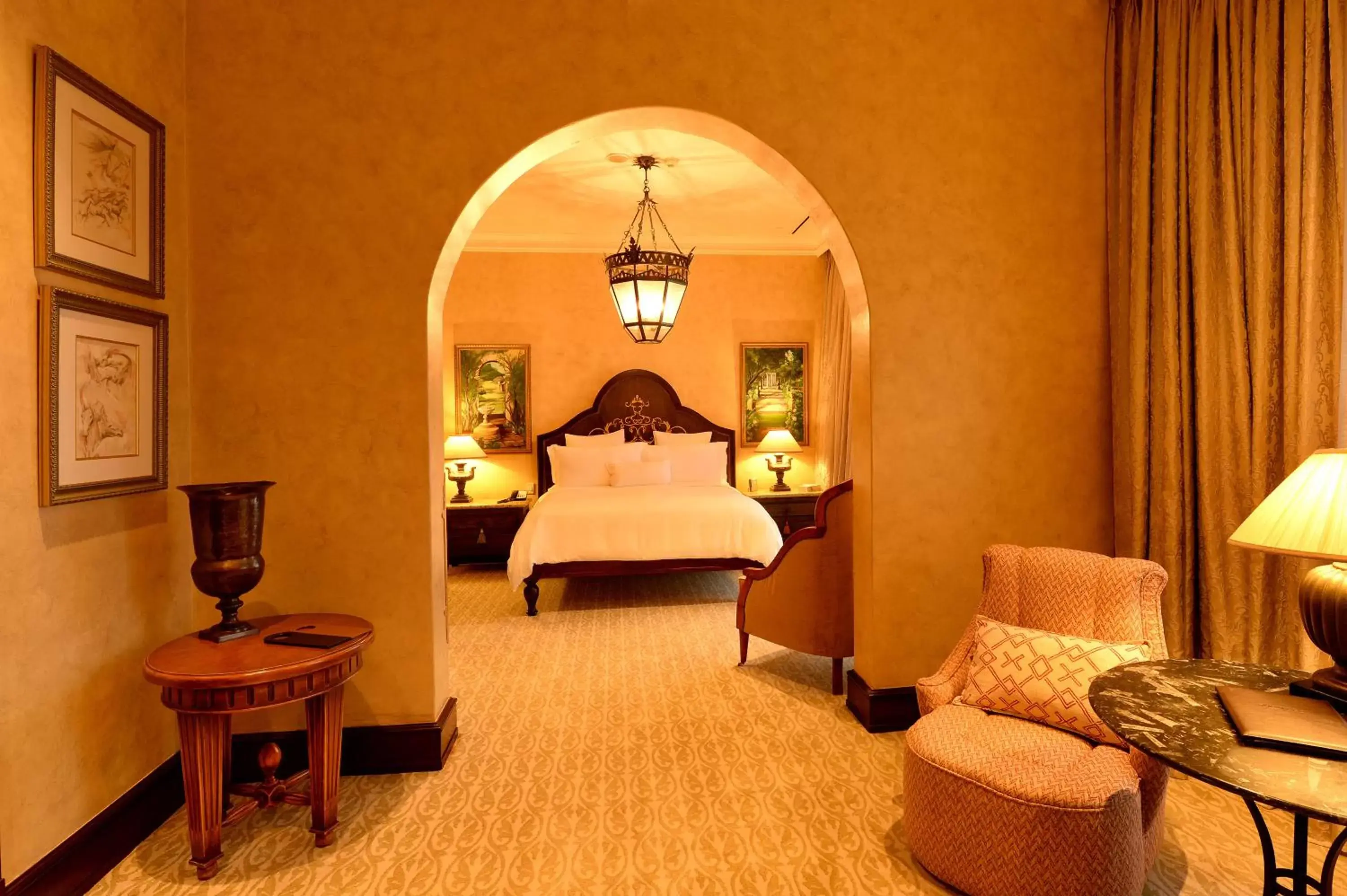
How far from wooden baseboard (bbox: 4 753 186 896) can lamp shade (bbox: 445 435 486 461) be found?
4.33 meters

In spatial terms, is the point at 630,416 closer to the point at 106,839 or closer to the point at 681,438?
the point at 681,438

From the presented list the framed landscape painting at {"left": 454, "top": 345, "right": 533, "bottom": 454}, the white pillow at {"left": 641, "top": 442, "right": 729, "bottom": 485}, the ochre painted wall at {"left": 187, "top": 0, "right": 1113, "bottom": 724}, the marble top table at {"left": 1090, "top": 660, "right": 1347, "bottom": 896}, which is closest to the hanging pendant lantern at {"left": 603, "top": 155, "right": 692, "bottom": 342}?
the ochre painted wall at {"left": 187, "top": 0, "right": 1113, "bottom": 724}

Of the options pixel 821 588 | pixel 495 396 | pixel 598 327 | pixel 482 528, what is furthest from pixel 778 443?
pixel 821 588

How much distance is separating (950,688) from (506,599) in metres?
3.99

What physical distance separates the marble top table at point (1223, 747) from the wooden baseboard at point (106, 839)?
9.63 feet

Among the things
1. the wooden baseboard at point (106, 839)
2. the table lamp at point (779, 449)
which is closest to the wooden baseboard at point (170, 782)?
the wooden baseboard at point (106, 839)

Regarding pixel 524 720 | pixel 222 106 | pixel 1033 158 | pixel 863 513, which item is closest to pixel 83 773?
pixel 524 720

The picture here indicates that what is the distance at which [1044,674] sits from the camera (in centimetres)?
212

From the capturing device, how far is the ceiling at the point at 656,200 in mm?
4832

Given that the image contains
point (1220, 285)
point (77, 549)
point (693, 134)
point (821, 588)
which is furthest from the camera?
point (821, 588)

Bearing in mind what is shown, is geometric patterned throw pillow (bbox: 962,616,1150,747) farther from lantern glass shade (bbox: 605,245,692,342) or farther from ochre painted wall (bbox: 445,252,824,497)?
ochre painted wall (bbox: 445,252,824,497)

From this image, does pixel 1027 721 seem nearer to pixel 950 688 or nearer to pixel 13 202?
pixel 950 688

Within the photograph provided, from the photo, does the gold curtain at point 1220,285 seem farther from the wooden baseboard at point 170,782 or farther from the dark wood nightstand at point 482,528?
the dark wood nightstand at point 482,528

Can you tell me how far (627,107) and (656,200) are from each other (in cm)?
331
